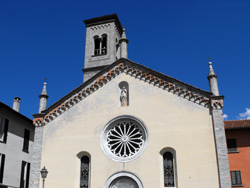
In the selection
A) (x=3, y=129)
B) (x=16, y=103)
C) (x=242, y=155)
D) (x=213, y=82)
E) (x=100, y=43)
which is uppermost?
(x=100, y=43)

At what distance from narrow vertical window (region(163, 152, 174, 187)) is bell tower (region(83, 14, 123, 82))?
13039 mm

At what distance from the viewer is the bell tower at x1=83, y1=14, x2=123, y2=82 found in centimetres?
2816

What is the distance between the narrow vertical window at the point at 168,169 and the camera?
662 inches

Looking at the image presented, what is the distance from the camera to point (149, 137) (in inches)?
697

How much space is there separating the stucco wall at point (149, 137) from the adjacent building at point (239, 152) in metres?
6.09

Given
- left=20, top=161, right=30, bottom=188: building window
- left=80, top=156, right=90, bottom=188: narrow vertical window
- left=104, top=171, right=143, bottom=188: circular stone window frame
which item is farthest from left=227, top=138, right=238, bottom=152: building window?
left=20, top=161, right=30, bottom=188: building window

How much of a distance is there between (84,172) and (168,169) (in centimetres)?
540

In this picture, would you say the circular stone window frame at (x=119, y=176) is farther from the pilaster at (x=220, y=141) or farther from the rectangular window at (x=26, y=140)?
the rectangular window at (x=26, y=140)

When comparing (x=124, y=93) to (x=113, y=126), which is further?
(x=124, y=93)

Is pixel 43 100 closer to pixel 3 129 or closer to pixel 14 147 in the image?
pixel 3 129

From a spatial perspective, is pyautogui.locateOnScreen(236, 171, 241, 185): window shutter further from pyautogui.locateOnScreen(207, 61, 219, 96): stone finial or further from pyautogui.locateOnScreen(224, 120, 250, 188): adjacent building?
pyautogui.locateOnScreen(207, 61, 219, 96): stone finial

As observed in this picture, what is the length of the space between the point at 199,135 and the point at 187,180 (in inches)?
108

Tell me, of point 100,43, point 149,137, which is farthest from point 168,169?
point 100,43

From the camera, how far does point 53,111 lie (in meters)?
20.0
